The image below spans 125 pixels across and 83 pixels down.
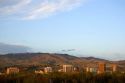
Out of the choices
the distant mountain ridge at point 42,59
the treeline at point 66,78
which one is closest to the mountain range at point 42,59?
the distant mountain ridge at point 42,59

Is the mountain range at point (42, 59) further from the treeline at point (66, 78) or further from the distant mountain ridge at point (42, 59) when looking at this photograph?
the treeline at point (66, 78)

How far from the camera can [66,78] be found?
18.9m

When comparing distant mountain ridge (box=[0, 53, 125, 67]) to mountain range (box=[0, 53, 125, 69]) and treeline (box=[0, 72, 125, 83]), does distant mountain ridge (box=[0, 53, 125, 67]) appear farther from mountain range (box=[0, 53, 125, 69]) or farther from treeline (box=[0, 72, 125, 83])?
treeline (box=[0, 72, 125, 83])

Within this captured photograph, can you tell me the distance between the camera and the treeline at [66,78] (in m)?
17.6

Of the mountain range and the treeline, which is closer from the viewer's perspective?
the treeline

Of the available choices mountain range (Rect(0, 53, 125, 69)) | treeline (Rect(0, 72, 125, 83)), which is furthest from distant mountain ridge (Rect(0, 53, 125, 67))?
treeline (Rect(0, 72, 125, 83))

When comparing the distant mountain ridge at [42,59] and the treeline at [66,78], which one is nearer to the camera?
the treeline at [66,78]

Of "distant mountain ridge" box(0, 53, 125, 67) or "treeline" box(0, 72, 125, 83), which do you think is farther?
"distant mountain ridge" box(0, 53, 125, 67)

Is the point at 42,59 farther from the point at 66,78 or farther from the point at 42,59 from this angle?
the point at 66,78

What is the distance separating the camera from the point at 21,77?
1831 centimetres

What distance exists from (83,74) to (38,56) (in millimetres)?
115472

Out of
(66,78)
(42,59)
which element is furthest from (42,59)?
(66,78)

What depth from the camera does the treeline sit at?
17622mm

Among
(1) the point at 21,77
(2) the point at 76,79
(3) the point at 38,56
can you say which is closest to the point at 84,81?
(2) the point at 76,79
